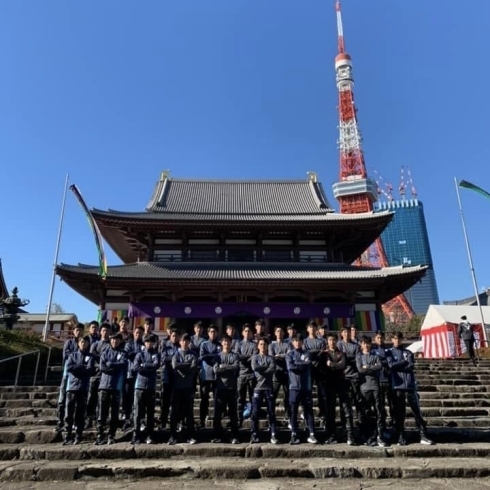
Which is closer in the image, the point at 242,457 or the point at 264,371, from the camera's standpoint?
the point at 242,457

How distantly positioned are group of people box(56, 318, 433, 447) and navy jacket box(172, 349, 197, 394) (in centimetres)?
2

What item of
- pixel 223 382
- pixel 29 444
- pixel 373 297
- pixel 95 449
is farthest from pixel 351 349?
pixel 373 297

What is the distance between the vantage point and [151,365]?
22.4 feet

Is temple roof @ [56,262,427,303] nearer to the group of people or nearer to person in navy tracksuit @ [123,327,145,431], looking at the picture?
person in navy tracksuit @ [123,327,145,431]

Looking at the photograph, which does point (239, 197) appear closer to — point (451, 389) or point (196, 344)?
point (451, 389)

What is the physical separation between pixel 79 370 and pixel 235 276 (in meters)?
11.2

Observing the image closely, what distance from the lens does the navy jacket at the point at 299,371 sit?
6.82m

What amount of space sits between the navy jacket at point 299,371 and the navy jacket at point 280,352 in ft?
1.48

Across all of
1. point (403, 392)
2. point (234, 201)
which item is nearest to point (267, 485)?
point (403, 392)

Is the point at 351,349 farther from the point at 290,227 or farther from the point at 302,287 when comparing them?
the point at 290,227

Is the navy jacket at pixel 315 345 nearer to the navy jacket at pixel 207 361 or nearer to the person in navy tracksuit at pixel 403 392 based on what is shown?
the person in navy tracksuit at pixel 403 392

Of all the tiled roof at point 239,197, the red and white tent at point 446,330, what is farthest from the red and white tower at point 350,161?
the red and white tent at point 446,330

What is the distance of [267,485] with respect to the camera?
5.03 m

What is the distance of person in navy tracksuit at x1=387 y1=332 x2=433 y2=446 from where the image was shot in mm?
6648
